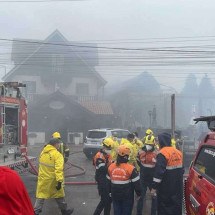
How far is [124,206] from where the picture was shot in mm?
5648

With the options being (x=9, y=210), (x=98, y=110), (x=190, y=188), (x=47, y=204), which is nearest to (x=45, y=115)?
(x=98, y=110)

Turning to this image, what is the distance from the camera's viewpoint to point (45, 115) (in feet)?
98.5

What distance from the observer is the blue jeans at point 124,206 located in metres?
5.62

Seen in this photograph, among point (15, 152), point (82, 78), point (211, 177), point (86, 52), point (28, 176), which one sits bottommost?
point (28, 176)

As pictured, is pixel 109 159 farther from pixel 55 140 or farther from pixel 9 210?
pixel 9 210

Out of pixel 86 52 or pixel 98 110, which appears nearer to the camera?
pixel 98 110

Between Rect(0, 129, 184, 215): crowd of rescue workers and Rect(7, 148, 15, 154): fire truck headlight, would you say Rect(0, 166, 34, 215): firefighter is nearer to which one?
Rect(0, 129, 184, 215): crowd of rescue workers

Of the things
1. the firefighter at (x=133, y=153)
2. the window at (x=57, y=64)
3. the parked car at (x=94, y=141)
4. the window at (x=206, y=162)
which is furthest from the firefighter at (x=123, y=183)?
the window at (x=57, y=64)

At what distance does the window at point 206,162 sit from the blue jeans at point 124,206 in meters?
1.47

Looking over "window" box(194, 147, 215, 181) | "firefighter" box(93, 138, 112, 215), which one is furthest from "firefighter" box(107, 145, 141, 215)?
"window" box(194, 147, 215, 181)

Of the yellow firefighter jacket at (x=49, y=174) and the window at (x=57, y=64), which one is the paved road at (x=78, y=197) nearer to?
the yellow firefighter jacket at (x=49, y=174)

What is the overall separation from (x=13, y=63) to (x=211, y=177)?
35551 mm

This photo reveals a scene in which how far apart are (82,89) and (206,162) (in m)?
32.8

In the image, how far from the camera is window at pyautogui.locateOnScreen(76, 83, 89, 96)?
1436 inches
